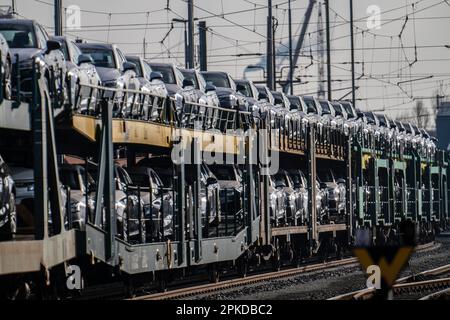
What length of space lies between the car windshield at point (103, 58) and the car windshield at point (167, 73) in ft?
10.5

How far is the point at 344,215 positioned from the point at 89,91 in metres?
18.7

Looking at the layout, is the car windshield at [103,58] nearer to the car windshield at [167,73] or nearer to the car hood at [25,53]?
the car windshield at [167,73]

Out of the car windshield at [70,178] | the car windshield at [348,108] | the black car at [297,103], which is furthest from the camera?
the car windshield at [348,108]

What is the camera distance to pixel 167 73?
28.1 m

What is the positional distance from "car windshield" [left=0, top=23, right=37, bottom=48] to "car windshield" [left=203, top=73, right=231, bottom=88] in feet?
41.1

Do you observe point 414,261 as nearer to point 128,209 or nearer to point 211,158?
point 211,158

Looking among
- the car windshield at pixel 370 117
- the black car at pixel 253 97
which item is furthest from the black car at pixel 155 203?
the car windshield at pixel 370 117

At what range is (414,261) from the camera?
1465 inches

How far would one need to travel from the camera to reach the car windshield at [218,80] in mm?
32013

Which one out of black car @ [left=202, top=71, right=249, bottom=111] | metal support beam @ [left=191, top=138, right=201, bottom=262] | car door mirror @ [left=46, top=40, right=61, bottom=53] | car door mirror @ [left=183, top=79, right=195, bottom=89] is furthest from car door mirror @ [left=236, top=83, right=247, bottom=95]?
car door mirror @ [left=46, top=40, right=61, bottom=53]

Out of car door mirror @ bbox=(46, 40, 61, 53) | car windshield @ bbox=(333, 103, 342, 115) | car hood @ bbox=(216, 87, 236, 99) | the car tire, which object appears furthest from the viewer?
car windshield @ bbox=(333, 103, 342, 115)

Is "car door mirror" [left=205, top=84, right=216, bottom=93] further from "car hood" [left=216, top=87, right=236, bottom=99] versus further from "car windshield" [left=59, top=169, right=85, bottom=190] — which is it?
"car windshield" [left=59, top=169, right=85, bottom=190]

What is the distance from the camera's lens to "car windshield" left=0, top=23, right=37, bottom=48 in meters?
18.9
